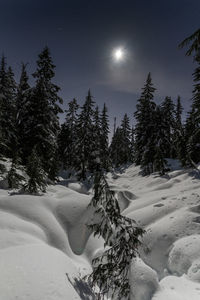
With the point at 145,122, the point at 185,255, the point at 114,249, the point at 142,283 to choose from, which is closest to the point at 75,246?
the point at 114,249

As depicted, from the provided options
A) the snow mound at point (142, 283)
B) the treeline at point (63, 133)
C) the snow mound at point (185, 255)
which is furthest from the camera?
the treeline at point (63, 133)

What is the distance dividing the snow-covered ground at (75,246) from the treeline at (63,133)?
2.30 metres

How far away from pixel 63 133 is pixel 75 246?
27416 millimetres

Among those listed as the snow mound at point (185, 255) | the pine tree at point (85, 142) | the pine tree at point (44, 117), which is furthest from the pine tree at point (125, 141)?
the snow mound at point (185, 255)

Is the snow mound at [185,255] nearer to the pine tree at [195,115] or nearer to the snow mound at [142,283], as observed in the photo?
the snow mound at [142,283]

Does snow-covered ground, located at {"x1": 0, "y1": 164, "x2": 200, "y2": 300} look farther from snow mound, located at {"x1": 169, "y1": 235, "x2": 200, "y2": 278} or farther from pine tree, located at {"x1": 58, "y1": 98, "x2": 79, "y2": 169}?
pine tree, located at {"x1": 58, "y1": 98, "x2": 79, "y2": 169}

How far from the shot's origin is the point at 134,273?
17.2ft

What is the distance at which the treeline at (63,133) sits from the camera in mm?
13471

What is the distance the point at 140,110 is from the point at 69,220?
22.8m

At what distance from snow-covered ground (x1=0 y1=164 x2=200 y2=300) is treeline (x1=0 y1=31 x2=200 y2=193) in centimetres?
230

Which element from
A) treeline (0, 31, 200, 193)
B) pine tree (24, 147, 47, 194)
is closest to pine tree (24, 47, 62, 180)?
treeline (0, 31, 200, 193)

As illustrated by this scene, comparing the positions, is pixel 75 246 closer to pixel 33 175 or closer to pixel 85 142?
pixel 33 175

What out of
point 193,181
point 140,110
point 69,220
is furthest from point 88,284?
point 140,110

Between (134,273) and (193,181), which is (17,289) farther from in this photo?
(193,181)
